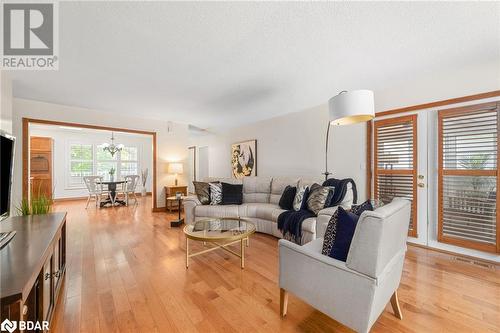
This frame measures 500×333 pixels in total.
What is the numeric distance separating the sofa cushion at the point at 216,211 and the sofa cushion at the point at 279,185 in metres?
0.76

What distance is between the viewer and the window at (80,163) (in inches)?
279

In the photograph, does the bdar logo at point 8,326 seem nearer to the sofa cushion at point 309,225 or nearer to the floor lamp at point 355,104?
the floor lamp at point 355,104

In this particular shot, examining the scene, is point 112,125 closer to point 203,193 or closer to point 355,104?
point 203,193

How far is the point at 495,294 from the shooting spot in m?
1.87

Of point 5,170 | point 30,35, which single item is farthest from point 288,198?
point 30,35

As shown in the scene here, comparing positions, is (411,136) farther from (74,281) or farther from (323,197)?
(74,281)

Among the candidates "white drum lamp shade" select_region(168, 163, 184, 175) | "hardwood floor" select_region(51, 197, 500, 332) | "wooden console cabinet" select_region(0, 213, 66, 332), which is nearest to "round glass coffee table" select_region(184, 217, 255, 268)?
"hardwood floor" select_region(51, 197, 500, 332)

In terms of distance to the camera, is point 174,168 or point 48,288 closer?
point 48,288

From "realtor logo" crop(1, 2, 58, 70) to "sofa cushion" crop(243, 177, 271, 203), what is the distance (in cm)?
332

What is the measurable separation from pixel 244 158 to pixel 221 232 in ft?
11.0

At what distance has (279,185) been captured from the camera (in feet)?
13.1

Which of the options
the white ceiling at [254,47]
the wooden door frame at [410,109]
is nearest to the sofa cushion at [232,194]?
the white ceiling at [254,47]

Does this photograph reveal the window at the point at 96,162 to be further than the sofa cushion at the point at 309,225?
Yes

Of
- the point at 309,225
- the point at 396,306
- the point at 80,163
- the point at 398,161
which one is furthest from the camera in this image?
the point at 80,163
